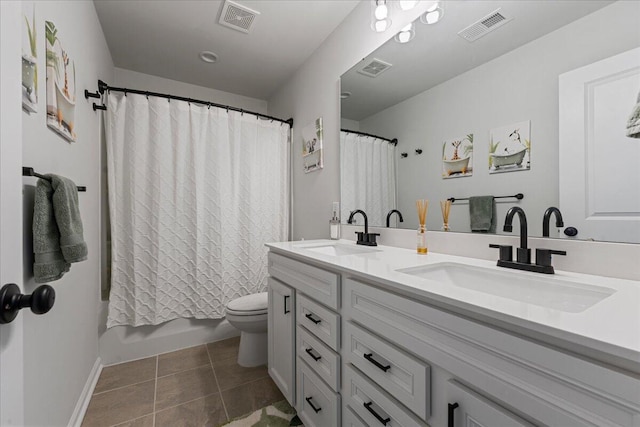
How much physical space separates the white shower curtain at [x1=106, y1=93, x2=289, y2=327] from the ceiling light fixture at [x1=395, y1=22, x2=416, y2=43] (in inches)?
52.8

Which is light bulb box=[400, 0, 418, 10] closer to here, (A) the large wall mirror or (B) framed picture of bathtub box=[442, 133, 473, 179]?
(A) the large wall mirror

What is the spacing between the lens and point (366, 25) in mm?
1725

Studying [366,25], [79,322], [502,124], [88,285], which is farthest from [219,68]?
[502,124]

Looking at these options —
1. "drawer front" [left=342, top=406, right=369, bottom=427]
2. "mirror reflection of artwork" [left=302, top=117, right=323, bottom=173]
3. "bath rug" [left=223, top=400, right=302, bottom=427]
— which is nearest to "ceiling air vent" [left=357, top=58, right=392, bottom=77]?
"mirror reflection of artwork" [left=302, top=117, right=323, bottom=173]

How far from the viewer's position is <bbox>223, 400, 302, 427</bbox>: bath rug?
1.36 metres

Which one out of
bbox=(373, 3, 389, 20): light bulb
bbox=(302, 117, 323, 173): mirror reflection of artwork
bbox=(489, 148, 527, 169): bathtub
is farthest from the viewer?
bbox=(302, 117, 323, 173): mirror reflection of artwork

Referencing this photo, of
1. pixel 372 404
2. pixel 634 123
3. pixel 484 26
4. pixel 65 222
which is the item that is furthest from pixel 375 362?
pixel 484 26

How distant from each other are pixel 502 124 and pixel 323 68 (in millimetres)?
1490

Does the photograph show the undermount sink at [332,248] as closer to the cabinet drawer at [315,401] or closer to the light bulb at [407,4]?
the cabinet drawer at [315,401]

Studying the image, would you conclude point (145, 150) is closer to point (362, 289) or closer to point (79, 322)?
point (79, 322)

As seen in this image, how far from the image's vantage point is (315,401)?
1.17 m

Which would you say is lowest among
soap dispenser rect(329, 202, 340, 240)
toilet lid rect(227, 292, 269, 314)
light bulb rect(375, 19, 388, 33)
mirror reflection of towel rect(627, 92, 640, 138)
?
toilet lid rect(227, 292, 269, 314)

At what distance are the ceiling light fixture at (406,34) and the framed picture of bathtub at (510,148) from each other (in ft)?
2.43

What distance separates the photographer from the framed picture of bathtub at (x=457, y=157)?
120cm
